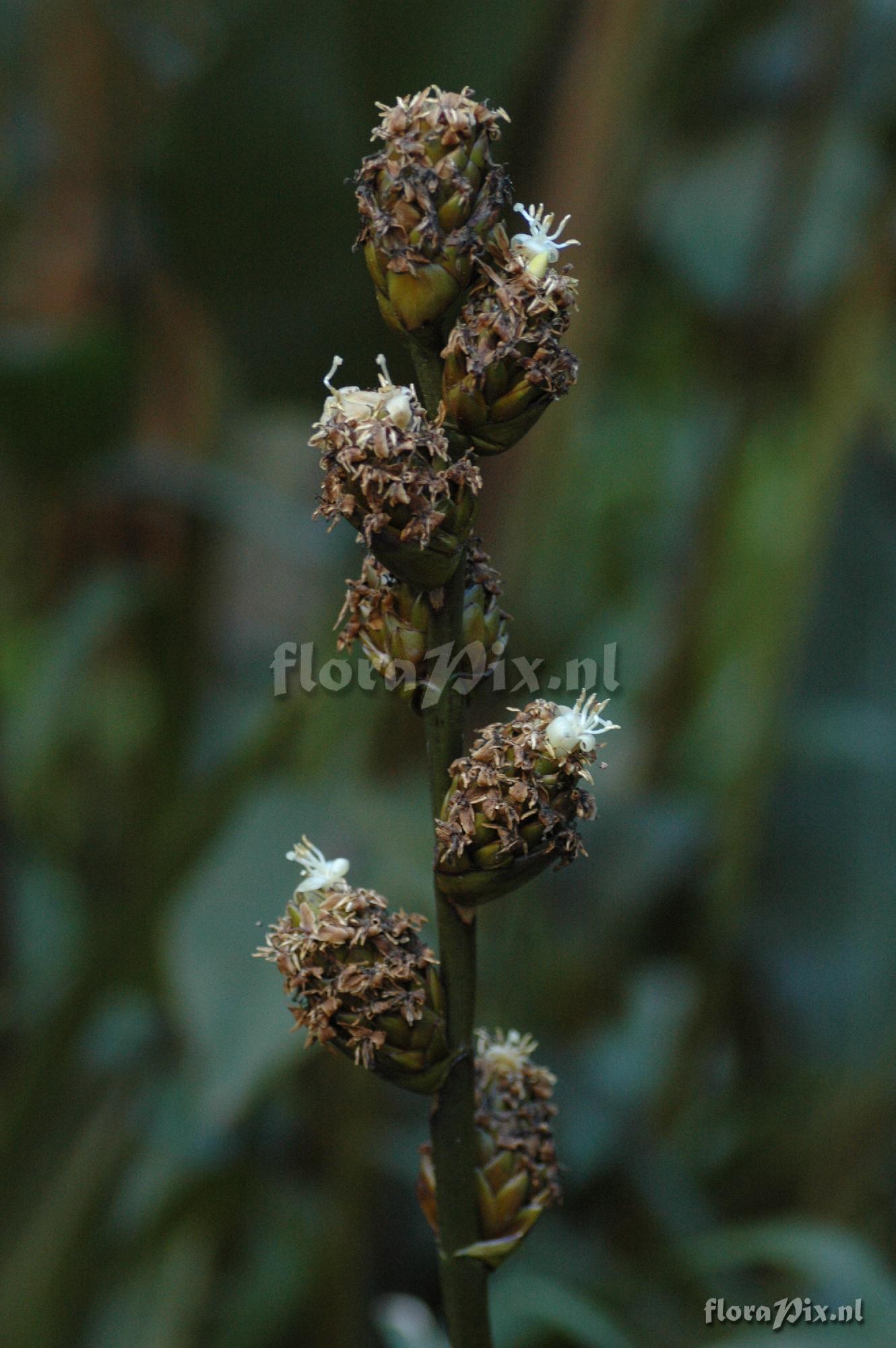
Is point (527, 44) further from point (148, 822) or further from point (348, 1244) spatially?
point (348, 1244)

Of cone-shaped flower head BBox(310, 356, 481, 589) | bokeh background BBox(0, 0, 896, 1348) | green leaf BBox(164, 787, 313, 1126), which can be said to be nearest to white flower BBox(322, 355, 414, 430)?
cone-shaped flower head BBox(310, 356, 481, 589)

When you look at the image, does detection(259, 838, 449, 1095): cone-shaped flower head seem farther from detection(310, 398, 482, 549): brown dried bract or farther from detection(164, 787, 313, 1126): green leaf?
detection(164, 787, 313, 1126): green leaf

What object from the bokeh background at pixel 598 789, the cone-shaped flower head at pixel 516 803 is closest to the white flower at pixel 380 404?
the cone-shaped flower head at pixel 516 803

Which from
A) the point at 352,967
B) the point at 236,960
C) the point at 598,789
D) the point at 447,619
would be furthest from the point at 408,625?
the point at 598,789

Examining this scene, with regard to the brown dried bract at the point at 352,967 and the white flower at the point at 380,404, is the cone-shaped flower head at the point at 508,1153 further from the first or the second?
the white flower at the point at 380,404

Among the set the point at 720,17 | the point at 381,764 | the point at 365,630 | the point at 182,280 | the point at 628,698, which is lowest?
the point at 365,630

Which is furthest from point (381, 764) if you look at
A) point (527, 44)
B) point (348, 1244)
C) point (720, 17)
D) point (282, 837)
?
point (720, 17)
